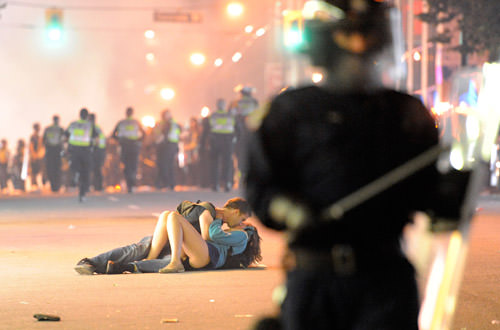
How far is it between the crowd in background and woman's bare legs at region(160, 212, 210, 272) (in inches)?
460

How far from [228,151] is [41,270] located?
15286 mm

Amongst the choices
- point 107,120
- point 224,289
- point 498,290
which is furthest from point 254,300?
point 107,120

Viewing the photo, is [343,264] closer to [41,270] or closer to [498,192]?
[41,270]

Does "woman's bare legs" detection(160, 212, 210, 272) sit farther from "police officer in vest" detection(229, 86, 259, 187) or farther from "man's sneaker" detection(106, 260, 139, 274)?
"police officer in vest" detection(229, 86, 259, 187)

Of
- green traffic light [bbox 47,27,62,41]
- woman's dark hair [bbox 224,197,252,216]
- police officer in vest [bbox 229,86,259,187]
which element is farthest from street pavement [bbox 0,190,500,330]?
green traffic light [bbox 47,27,62,41]

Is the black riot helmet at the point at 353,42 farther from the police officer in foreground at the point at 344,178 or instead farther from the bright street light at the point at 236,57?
the bright street light at the point at 236,57

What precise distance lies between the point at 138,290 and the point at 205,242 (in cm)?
121

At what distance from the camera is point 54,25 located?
39125mm

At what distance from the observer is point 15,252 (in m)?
12.3

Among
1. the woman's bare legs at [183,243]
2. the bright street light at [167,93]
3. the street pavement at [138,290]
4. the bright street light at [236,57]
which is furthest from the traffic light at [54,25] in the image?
the bright street light at [167,93]

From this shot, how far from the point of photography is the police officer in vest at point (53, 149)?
93.4ft

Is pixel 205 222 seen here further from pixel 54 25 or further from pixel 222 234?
pixel 54 25

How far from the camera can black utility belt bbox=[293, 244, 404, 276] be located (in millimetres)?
3242

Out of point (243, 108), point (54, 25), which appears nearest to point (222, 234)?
point (243, 108)
